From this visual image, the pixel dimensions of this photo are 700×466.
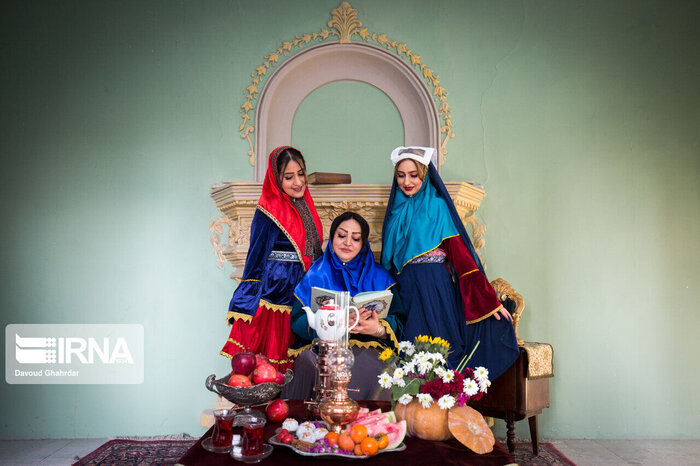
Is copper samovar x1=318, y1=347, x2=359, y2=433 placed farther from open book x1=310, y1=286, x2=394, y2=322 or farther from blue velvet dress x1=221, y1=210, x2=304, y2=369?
blue velvet dress x1=221, y1=210, x2=304, y2=369

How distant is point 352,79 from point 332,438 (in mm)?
3365

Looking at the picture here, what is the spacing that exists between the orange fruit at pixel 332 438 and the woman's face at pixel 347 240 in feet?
4.92

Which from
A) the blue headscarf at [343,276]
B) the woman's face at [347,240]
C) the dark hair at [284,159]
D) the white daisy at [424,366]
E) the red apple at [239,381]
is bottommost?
the red apple at [239,381]

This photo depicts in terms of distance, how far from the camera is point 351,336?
321 cm

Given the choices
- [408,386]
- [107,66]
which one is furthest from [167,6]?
[408,386]

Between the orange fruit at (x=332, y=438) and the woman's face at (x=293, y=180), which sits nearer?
the orange fruit at (x=332, y=438)

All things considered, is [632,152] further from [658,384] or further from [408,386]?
[408,386]

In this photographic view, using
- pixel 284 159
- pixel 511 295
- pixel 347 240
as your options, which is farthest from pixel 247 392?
pixel 511 295

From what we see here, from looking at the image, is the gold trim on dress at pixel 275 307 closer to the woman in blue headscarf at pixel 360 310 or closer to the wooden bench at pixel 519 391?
the woman in blue headscarf at pixel 360 310

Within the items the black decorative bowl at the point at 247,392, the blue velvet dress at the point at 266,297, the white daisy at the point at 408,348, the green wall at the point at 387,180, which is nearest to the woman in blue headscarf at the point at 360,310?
the blue velvet dress at the point at 266,297

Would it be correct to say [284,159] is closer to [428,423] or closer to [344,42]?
[344,42]

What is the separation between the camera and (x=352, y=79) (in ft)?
15.0

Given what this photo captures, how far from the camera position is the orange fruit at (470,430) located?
6.19 ft
